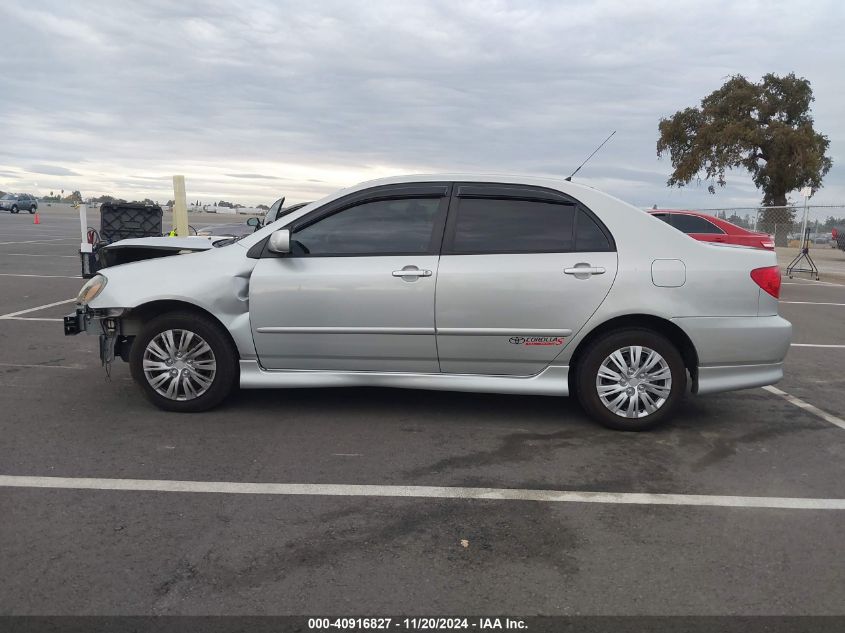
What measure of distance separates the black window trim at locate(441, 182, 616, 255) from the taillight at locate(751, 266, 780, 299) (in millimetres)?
995

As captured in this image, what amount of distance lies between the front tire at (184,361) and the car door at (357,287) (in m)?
0.29

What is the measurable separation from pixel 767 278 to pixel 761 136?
34.7 meters

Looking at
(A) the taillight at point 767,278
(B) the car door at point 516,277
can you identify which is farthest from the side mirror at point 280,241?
(A) the taillight at point 767,278

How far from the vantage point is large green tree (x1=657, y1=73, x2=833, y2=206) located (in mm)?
34594

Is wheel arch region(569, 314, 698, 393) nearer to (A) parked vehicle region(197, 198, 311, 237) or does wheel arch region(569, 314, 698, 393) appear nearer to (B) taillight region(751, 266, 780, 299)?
(B) taillight region(751, 266, 780, 299)

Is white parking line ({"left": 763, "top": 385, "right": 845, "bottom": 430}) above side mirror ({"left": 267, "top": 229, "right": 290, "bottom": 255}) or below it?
below

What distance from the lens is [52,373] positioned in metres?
6.16

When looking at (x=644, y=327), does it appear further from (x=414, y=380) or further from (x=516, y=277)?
(x=414, y=380)

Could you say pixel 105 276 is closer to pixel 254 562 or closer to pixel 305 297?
pixel 305 297

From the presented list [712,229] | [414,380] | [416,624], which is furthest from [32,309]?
[712,229]

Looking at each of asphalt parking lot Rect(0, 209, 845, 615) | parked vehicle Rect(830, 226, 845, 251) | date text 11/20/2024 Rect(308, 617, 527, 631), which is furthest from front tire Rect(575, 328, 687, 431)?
parked vehicle Rect(830, 226, 845, 251)

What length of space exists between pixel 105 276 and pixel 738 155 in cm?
3608

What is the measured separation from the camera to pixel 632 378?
4.79 meters

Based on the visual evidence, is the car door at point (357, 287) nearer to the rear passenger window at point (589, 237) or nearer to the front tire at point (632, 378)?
the rear passenger window at point (589, 237)
